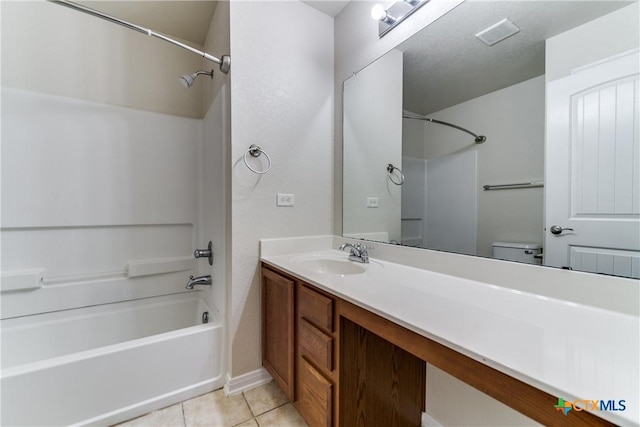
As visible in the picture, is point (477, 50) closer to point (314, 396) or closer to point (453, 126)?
point (453, 126)

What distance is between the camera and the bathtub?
113 centimetres

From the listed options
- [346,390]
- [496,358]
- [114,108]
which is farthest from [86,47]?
[496,358]

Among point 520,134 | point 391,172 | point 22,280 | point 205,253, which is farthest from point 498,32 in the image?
point 22,280

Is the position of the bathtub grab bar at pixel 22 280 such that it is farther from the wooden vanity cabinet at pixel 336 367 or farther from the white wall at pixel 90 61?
the wooden vanity cabinet at pixel 336 367

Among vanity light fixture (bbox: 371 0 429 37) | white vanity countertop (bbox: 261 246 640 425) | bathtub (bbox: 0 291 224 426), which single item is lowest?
bathtub (bbox: 0 291 224 426)

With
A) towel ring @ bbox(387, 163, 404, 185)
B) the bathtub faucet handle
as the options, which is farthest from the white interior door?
the bathtub faucet handle

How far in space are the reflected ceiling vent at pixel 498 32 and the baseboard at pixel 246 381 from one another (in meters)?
2.14

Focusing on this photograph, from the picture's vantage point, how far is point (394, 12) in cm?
141

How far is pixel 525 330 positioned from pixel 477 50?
1169 millimetres

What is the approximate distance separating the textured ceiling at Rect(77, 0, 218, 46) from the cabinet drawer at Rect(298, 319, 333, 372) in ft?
7.29

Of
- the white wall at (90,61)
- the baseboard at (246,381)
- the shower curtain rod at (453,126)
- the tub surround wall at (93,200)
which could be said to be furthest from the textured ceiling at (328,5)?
the baseboard at (246,381)

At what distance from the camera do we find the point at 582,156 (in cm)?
82

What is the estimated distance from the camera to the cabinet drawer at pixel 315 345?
100cm

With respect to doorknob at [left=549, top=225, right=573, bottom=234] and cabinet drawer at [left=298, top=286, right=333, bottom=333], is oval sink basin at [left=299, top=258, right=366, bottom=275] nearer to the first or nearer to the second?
cabinet drawer at [left=298, top=286, right=333, bottom=333]
